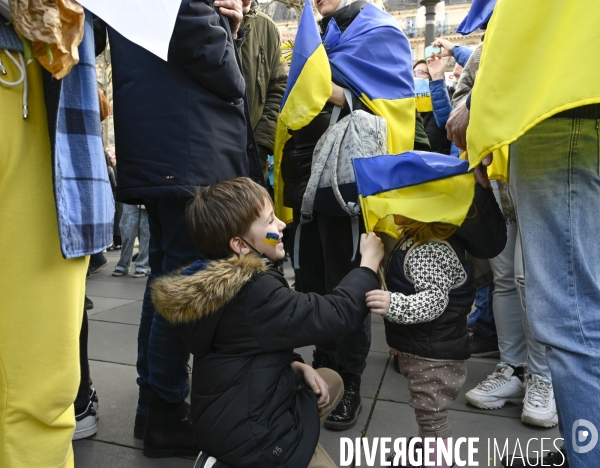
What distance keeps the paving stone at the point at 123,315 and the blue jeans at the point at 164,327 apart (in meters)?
2.17

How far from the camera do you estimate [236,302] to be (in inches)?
70.2

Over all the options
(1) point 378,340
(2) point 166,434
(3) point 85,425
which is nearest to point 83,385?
(3) point 85,425

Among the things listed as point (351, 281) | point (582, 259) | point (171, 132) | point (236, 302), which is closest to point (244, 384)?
point (236, 302)

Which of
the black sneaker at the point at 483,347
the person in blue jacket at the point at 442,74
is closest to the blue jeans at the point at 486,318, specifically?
the black sneaker at the point at 483,347

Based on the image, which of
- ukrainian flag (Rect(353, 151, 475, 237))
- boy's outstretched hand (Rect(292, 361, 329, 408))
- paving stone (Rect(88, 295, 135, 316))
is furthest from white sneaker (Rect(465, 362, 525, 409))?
paving stone (Rect(88, 295, 135, 316))

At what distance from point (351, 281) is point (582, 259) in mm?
693

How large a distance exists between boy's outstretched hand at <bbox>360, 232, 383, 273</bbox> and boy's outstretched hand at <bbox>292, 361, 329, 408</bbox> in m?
0.43

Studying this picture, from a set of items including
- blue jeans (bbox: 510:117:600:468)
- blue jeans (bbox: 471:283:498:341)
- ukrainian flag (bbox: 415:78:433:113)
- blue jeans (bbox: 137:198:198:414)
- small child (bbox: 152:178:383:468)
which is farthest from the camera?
ukrainian flag (bbox: 415:78:433:113)

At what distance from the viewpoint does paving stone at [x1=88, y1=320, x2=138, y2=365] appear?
3570 mm

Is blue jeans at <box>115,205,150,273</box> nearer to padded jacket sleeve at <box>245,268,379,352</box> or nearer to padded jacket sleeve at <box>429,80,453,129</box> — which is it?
padded jacket sleeve at <box>429,80,453,129</box>

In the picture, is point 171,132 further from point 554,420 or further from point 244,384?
point 554,420

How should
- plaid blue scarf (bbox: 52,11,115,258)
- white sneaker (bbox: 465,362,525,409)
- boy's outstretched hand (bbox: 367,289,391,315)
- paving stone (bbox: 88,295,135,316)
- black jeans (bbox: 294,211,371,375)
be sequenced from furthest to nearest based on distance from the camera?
paving stone (bbox: 88,295,135,316) < white sneaker (bbox: 465,362,525,409) < black jeans (bbox: 294,211,371,375) < boy's outstretched hand (bbox: 367,289,391,315) < plaid blue scarf (bbox: 52,11,115,258)

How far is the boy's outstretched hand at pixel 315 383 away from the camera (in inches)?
79.6

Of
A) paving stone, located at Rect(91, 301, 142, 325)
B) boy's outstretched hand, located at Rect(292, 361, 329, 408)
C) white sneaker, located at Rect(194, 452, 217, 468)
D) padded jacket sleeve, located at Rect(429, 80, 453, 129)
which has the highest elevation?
padded jacket sleeve, located at Rect(429, 80, 453, 129)
